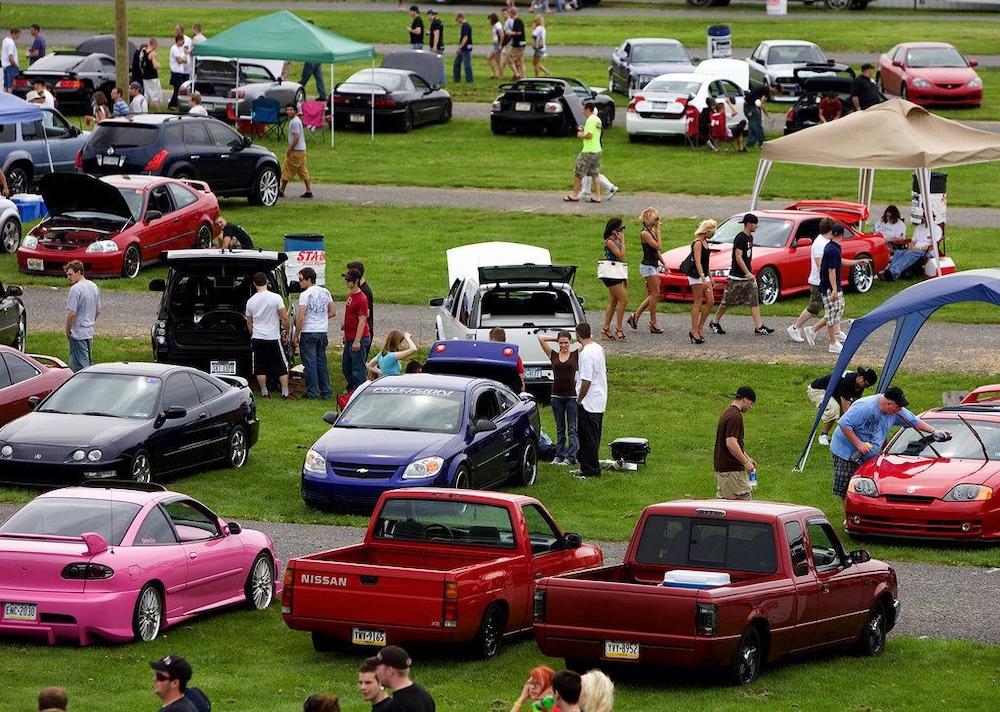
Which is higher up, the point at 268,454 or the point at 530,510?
the point at 530,510

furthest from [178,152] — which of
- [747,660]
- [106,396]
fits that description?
[747,660]

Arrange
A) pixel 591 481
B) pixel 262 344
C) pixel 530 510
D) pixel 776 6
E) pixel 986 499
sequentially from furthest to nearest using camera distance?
1. pixel 776 6
2. pixel 262 344
3. pixel 591 481
4. pixel 986 499
5. pixel 530 510

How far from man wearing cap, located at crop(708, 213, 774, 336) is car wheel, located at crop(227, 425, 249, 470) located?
896cm

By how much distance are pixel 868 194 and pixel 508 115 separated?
12.4 metres

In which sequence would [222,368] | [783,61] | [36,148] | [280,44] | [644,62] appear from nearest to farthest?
[222,368] → [36,148] → [280,44] → [644,62] → [783,61]

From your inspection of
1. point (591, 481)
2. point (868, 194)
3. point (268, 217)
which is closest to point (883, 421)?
point (591, 481)

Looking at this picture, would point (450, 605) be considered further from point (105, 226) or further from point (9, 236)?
point (9, 236)

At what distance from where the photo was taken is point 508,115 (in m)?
45.7

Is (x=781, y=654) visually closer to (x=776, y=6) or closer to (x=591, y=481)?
(x=591, y=481)

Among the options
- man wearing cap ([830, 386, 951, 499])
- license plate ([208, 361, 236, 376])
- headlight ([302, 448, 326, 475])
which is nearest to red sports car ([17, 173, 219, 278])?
license plate ([208, 361, 236, 376])

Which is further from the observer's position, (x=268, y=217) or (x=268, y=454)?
(x=268, y=217)

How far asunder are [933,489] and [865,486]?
0.66 meters

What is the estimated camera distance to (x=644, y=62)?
49.6 meters

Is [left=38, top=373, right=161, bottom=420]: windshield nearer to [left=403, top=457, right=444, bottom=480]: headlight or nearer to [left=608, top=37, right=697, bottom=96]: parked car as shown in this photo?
[left=403, top=457, right=444, bottom=480]: headlight
